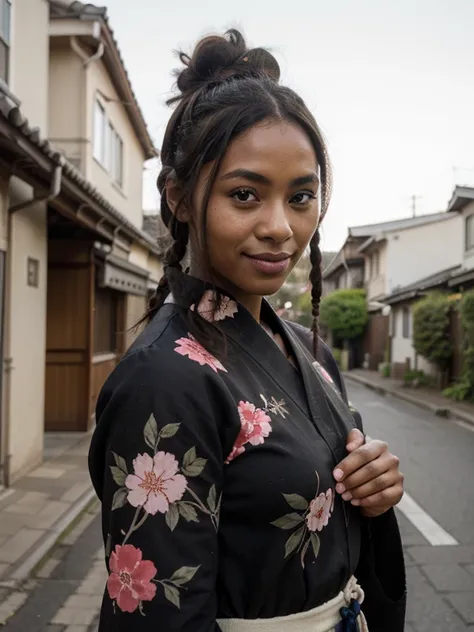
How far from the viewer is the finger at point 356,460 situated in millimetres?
1151

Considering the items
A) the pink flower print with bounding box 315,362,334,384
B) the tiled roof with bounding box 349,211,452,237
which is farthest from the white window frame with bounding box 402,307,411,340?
the pink flower print with bounding box 315,362,334,384

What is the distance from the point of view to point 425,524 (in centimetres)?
514

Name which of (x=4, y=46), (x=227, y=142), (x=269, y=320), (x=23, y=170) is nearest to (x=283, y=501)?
(x=269, y=320)

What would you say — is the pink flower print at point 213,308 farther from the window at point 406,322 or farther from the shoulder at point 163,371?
the window at point 406,322

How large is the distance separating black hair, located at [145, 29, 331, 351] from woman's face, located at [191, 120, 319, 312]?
2 cm

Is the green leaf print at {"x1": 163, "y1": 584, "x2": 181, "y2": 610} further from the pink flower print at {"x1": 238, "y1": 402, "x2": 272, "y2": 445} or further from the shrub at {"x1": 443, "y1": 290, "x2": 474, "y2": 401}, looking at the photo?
the shrub at {"x1": 443, "y1": 290, "x2": 474, "y2": 401}

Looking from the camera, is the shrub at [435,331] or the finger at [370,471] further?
the shrub at [435,331]

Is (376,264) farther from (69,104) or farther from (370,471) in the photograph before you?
(370,471)

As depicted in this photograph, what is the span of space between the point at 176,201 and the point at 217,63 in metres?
0.34

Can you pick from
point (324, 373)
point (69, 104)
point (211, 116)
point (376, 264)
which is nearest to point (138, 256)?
point (69, 104)

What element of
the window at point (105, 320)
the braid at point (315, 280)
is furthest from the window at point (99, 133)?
the braid at point (315, 280)

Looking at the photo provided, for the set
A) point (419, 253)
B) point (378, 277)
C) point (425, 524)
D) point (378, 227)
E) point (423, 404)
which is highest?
point (378, 227)

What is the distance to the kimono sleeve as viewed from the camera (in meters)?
0.94

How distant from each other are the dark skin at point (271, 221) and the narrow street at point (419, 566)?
2.65 m
